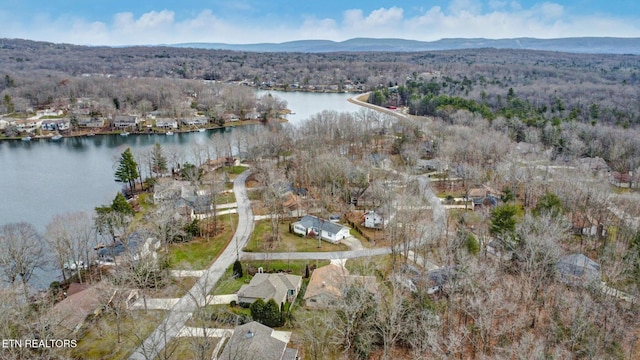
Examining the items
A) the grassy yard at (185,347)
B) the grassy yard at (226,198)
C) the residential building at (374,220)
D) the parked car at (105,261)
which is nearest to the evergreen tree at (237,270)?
the grassy yard at (185,347)

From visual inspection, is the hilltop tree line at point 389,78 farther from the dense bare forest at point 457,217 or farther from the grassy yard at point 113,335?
the grassy yard at point 113,335

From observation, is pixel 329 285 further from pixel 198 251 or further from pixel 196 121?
pixel 196 121

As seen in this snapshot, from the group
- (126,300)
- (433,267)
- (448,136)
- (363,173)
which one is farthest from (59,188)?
(448,136)

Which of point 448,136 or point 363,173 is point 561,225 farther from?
point 448,136

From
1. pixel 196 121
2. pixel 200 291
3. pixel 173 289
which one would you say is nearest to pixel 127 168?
pixel 173 289

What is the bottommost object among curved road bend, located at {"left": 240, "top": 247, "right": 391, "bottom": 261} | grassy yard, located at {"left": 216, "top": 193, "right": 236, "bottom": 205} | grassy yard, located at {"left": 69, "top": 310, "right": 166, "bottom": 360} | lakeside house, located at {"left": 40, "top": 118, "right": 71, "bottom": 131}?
curved road bend, located at {"left": 240, "top": 247, "right": 391, "bottom": 261}

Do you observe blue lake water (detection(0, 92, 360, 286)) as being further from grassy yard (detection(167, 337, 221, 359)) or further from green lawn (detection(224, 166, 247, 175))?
grassy yard (detection(167, 337, 221, 359))

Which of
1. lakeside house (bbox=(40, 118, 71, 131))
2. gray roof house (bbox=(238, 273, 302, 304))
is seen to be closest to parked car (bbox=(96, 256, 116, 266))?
gray roof house (bbox=(238, 273, 302, 304))
